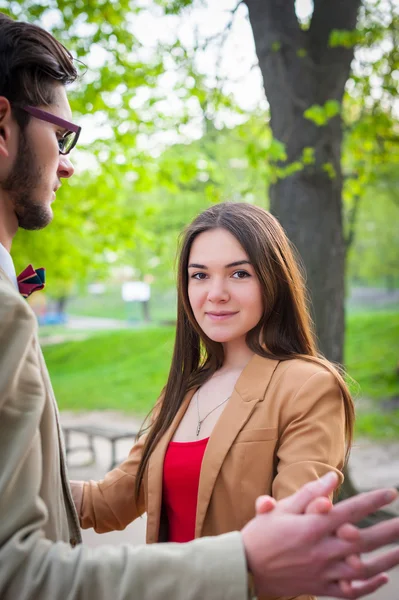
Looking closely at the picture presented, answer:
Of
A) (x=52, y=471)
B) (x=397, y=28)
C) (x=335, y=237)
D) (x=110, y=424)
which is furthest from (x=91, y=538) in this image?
(x=110, y=424)

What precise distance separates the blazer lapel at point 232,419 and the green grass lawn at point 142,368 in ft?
27.6

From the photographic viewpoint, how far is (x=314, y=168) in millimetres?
5031

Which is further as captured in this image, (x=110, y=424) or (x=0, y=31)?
(x=110, y=424)

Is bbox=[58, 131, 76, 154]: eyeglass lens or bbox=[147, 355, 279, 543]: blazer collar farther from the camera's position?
bbox=[147, 355, 279, 543]: blazer collar

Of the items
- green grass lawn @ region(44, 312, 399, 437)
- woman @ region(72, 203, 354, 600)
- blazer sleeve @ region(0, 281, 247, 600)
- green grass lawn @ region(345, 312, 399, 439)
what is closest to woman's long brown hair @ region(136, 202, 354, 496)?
woman @ region(72, 203, 354, 600)

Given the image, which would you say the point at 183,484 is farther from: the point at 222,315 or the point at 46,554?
the point at 46,554

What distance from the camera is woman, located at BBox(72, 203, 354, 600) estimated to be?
1.86 meters

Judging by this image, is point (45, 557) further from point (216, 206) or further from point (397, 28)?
point (397, 28)

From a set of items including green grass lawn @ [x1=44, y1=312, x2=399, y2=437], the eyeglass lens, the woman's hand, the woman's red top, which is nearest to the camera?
the eyeglass lens

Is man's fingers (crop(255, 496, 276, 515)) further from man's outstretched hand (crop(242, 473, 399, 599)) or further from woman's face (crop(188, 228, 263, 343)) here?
woman's face (crop(188, 228, 263, 343))

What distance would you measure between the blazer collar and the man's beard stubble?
2.83 feet

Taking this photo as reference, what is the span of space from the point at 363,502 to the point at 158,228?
18219mm

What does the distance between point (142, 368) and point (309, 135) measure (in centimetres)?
1275

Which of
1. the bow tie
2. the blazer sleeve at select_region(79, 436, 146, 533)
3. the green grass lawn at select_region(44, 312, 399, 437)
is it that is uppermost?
the bow tie
